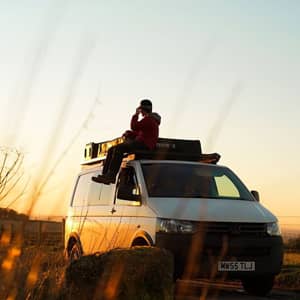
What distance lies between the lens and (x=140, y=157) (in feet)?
33.9

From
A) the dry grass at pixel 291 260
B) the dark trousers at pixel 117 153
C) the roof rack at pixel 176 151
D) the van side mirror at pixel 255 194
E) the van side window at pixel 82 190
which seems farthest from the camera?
the dry grass at pixel 291 260

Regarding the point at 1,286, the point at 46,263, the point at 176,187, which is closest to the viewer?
the point at 1,286

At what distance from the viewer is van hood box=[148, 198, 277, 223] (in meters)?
8.63

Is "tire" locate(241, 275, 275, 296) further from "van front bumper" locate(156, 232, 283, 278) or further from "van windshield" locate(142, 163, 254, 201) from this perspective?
"van windshield" locate(142, 163, 254, 201)

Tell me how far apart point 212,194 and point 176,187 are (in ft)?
2.48

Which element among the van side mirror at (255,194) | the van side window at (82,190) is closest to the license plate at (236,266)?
the van side mirror at (255,194)

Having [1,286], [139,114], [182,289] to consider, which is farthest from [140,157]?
[1,286]

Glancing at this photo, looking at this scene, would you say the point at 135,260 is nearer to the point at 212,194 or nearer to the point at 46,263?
the point at 46,263

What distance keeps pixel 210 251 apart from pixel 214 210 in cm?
60

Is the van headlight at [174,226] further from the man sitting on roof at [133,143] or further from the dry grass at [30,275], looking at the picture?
the dry grass at [30,275]

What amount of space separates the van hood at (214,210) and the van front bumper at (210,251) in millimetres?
235

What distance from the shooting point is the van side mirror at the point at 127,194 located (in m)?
9.46

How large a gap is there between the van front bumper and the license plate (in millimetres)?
40

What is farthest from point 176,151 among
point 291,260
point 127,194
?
point 291,260
